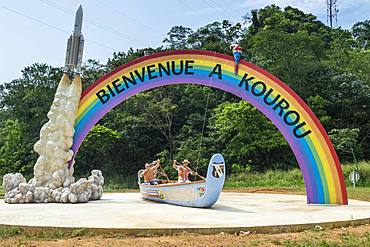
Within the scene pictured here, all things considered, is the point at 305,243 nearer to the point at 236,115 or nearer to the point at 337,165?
the point at 337,165

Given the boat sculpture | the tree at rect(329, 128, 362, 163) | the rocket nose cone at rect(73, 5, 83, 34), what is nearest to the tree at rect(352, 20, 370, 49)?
the tree at rect(329, 128, 362, 163)

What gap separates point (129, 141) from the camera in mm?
28922

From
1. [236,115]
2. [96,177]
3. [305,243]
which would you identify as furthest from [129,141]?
[305,243]

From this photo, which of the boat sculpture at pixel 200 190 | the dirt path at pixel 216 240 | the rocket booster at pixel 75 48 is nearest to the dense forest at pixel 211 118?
the rocket booster at pixel 75 48

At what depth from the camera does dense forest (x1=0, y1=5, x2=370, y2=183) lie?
25297 millimetres

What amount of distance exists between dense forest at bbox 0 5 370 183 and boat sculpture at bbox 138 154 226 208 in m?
13.7

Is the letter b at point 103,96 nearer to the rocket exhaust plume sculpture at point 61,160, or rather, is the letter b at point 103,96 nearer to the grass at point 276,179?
the rocket exhaust plume sculpture at point 61,160

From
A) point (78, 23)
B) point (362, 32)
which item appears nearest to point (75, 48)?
point (78, 23)

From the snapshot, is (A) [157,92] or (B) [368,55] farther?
(B) [368,55]

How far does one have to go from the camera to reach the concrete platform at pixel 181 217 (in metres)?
7.08

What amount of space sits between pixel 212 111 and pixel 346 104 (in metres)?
8.61

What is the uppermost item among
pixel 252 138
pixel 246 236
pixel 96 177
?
pixel 252 138

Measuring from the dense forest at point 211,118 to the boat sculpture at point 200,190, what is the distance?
13.7m

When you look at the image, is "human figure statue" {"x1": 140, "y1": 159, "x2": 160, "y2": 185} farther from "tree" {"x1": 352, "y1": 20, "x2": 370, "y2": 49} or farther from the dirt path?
"tree" {"x1": 352, "y1": 20, "x2": 370, "y2": 49}
